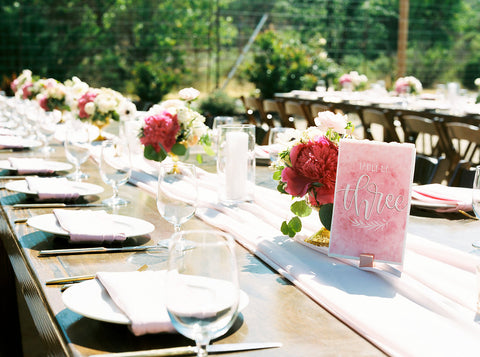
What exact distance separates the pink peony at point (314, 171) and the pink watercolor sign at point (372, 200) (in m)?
0.05

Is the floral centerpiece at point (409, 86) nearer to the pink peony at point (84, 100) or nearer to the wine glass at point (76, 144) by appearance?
the pink peony at point (84, 100)

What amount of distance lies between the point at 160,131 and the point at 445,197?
84cm

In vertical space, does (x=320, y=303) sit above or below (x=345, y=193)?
below

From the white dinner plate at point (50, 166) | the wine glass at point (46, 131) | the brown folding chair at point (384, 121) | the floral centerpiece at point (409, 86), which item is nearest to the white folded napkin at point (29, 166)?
the white dinner plate at point (50, 166)

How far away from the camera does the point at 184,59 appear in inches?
465

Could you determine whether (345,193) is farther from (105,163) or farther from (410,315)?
(105,163)

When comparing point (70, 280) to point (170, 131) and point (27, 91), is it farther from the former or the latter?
point (27, 91)

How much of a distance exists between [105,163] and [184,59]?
10.5 metres

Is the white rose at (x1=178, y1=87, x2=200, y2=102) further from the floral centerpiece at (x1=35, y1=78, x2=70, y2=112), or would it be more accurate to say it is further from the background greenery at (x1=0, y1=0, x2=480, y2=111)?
the background greenery at (x1=0, y1=0, x2=480, y2=111)

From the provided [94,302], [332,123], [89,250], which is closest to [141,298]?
[94,302]

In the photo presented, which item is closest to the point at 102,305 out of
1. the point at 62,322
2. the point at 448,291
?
the point at 62,322

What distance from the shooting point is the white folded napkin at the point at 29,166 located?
2150 mm

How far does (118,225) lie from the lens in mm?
1399

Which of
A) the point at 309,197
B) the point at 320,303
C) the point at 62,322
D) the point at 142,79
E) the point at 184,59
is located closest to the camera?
the point at 62,322
